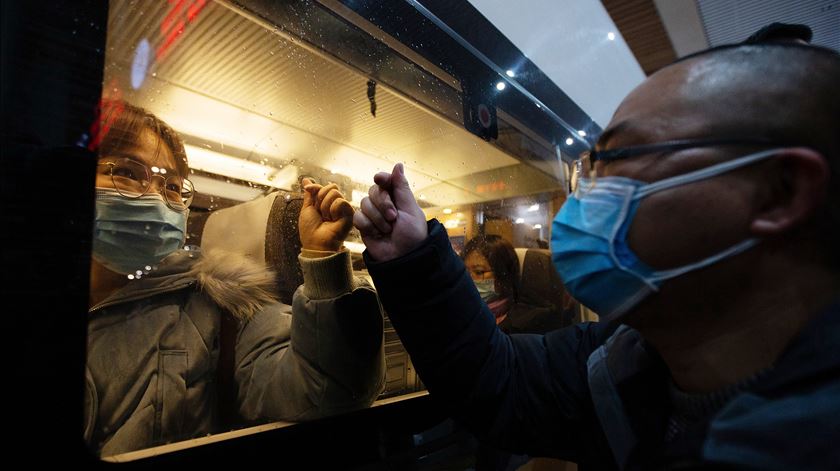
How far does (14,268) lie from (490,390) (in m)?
1.05

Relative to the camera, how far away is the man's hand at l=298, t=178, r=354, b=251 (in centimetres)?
112

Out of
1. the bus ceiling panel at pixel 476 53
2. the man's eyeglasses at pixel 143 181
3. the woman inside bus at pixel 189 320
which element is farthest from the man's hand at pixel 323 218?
the bus ceiling panel at pixel 476 53

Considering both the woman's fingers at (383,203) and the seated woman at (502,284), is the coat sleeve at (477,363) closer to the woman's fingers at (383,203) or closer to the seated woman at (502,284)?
the woman's fingers at (383,203)

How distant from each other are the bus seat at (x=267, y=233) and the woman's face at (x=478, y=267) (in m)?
0.93

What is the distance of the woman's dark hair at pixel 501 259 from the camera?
6.34 feet

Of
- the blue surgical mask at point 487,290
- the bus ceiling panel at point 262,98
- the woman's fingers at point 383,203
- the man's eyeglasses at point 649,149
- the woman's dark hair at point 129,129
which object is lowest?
the blue surgical mask at point 487,290

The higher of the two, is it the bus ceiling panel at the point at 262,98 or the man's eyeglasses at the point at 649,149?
the bus ceiling panel at the point at 262,98

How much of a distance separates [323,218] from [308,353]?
39 centimetres

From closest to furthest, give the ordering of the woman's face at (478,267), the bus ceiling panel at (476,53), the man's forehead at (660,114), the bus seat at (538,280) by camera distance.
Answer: the man's forehead at (660,114)
the bus ceiling panel at (476,53)
the woman's face at (478,267)
the bus seat at (538,280)

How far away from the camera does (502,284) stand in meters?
2.04

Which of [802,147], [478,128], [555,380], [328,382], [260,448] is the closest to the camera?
[802,147]

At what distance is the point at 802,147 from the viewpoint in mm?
791

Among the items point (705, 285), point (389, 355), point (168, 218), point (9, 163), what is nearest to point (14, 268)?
point (9, 163)

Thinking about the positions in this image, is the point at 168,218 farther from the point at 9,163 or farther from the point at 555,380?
the point at 555,380
